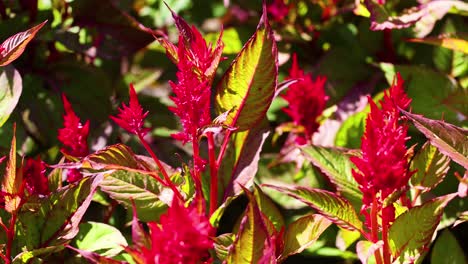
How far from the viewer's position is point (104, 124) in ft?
4.99

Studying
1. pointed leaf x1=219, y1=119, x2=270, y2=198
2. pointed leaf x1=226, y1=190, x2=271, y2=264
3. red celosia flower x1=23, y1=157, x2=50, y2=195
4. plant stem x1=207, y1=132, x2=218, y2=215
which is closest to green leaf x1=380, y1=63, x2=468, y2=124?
pointed leaf x1=219, y1=119, x2=270, y2=198

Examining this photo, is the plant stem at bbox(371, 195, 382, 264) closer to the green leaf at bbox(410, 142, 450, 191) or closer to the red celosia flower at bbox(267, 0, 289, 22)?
the green leaf at bbox(410, 142, 450, 191)

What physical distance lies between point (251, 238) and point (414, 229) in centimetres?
29

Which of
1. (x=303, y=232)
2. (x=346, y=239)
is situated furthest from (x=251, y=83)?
(x=346, y=239)

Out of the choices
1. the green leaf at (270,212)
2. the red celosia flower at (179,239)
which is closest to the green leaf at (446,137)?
the green leaf at (270,212)

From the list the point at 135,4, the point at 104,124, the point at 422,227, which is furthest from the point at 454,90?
the point at 135,4

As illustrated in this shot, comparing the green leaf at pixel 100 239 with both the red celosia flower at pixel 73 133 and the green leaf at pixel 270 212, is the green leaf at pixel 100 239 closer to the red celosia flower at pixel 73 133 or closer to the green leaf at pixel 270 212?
the red celosia flower at pixel 73 133

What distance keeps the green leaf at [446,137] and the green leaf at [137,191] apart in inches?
17.7

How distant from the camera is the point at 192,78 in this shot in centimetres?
98

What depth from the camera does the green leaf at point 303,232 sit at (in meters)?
1.11

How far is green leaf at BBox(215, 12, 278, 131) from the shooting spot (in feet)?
3.56

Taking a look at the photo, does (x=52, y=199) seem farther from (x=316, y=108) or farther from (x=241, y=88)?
(x=316, y=108)

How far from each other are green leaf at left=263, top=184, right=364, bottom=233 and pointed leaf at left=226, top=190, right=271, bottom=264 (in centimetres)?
20

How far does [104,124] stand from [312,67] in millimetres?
537
